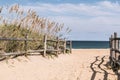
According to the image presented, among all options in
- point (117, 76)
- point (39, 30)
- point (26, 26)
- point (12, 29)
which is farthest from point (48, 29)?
point (117, 76)

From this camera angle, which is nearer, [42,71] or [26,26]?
[42,71]

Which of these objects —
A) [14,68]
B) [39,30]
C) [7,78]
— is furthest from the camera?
[39,30]

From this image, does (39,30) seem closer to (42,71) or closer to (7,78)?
(42,71)

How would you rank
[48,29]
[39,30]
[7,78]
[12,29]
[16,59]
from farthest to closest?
[48,29] → [39,30] → [12,29] → [16,59] → [7,78]

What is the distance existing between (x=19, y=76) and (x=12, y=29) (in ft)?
14.8

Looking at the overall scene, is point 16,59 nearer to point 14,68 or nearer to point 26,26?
point 14,68

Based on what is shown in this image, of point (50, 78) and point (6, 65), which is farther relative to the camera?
point (6, 65)

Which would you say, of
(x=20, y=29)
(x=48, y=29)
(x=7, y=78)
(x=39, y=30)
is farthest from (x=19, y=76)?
(x=48, y=29)

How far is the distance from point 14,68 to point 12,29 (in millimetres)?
3318

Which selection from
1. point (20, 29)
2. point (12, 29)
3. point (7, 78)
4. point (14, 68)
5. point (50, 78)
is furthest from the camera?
point (20, 29)

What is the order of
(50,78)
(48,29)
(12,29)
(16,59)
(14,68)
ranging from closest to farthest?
(50,78) → (14,68) → (16,59) → (12,29) → (48,29)

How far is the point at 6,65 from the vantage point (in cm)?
1473

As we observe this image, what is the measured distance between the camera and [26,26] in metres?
19.3

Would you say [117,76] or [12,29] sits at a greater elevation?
[12,29]
